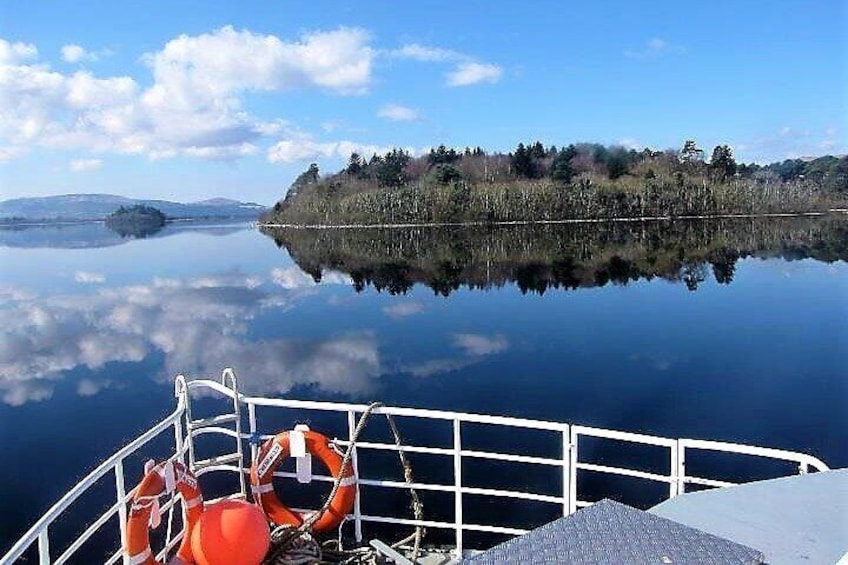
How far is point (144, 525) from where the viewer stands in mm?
2885

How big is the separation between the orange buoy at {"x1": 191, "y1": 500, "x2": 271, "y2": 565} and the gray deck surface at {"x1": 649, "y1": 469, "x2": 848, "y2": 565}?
6.18ft

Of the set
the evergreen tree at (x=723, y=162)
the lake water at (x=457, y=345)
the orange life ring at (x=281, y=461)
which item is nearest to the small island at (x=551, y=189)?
the evergreen tree at (x=723, y=162)

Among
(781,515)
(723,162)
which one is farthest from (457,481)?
(723,162)

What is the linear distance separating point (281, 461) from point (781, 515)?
2670 millimetres

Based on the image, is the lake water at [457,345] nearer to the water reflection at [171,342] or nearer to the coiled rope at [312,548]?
the water reflection at [171,342]

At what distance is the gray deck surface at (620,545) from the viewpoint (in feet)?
4.65

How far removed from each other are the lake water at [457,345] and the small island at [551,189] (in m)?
23.8

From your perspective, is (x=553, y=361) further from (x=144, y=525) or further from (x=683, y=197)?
(x=683, y=197)

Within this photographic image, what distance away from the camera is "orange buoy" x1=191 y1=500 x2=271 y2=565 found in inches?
116

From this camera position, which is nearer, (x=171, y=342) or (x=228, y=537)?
(x=228, y=537)

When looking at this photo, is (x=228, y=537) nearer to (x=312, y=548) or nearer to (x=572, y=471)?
(x=312, y=548)

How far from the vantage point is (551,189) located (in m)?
56.5

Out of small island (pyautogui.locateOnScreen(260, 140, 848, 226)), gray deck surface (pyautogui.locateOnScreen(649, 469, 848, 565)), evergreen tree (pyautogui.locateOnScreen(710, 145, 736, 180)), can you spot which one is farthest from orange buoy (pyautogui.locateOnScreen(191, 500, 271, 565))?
evergreen tree (pyautogui.locateOnScreen(710, 145, 736, 180))

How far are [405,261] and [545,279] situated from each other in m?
9.65
